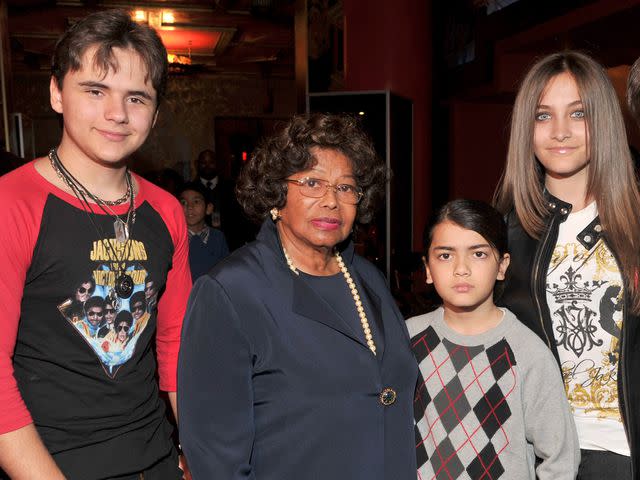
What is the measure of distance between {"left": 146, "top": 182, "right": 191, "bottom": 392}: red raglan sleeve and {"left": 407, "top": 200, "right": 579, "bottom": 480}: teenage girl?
67 centimetres

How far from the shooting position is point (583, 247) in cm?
177

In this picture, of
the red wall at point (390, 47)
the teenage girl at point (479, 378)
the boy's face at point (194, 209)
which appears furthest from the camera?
the red wall at point (390, 47)

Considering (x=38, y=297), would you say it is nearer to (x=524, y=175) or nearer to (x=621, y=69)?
(x=524, y=175)

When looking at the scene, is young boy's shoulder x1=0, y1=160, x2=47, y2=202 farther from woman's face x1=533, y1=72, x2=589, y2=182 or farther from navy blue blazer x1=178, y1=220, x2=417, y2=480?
woman's face x1=533, y1=72, x2=589, y2=182

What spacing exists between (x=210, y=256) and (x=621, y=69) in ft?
20.8

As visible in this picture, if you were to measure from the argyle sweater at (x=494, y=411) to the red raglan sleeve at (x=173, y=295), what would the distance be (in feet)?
2.28

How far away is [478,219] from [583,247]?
0.31 m

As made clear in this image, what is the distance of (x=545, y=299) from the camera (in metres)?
1.76

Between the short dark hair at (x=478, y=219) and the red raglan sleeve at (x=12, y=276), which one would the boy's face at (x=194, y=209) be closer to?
the short dark hair at (x=478, y=219)

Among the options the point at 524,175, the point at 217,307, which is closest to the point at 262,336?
the point at 217,307

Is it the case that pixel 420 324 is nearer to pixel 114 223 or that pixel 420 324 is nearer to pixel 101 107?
pixel 114 223

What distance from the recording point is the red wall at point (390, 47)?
7.25 m

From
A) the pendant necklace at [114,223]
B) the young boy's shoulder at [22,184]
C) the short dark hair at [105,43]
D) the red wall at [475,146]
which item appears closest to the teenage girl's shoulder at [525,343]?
the pendant necklace at [114,223]

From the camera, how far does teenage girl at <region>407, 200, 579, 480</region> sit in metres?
1.63
